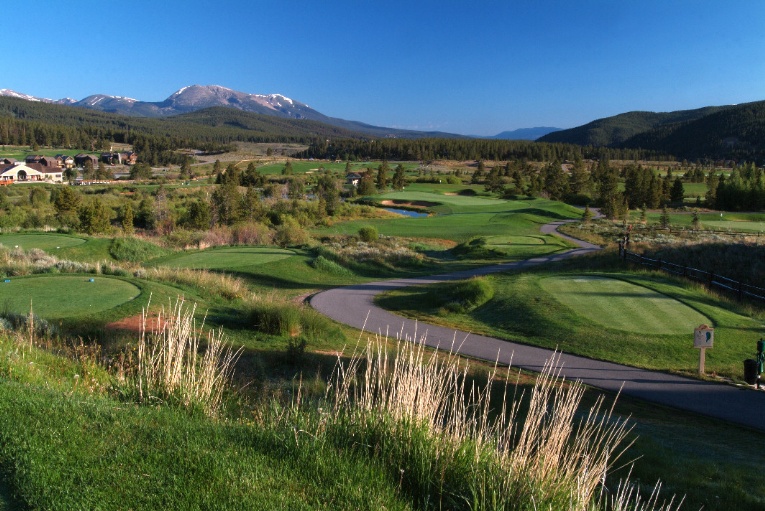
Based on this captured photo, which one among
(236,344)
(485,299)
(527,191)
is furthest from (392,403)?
(527,191)

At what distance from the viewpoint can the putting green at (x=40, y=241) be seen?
83.7 ft

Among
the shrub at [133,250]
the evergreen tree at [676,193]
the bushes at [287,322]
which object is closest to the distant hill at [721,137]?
the evergreen tree at [676,193]

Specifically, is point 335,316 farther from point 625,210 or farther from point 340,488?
point 625,210

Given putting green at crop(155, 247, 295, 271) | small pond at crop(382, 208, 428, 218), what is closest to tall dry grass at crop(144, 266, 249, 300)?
putting green at crop(155, 247, 295, 271)

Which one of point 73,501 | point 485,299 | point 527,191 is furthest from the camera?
point 527,191

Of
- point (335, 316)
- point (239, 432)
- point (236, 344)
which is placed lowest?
point (335, 316)

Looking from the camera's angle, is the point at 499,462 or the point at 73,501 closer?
the point at 73,501

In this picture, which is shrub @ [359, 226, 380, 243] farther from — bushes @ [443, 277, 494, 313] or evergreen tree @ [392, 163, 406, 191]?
evergreen tree @ [392, 163, 406, 191]

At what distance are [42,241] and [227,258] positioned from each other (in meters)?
8.25

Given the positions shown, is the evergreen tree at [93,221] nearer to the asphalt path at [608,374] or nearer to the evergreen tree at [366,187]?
the asphalt path at [608,374]

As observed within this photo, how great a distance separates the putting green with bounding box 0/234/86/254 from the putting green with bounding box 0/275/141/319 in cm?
1057

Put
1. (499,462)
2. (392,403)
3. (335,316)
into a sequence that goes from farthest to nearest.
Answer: (335,316) < (392,403) < (499,462)

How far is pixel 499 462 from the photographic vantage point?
454 centimetres

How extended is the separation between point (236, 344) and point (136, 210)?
147ft
